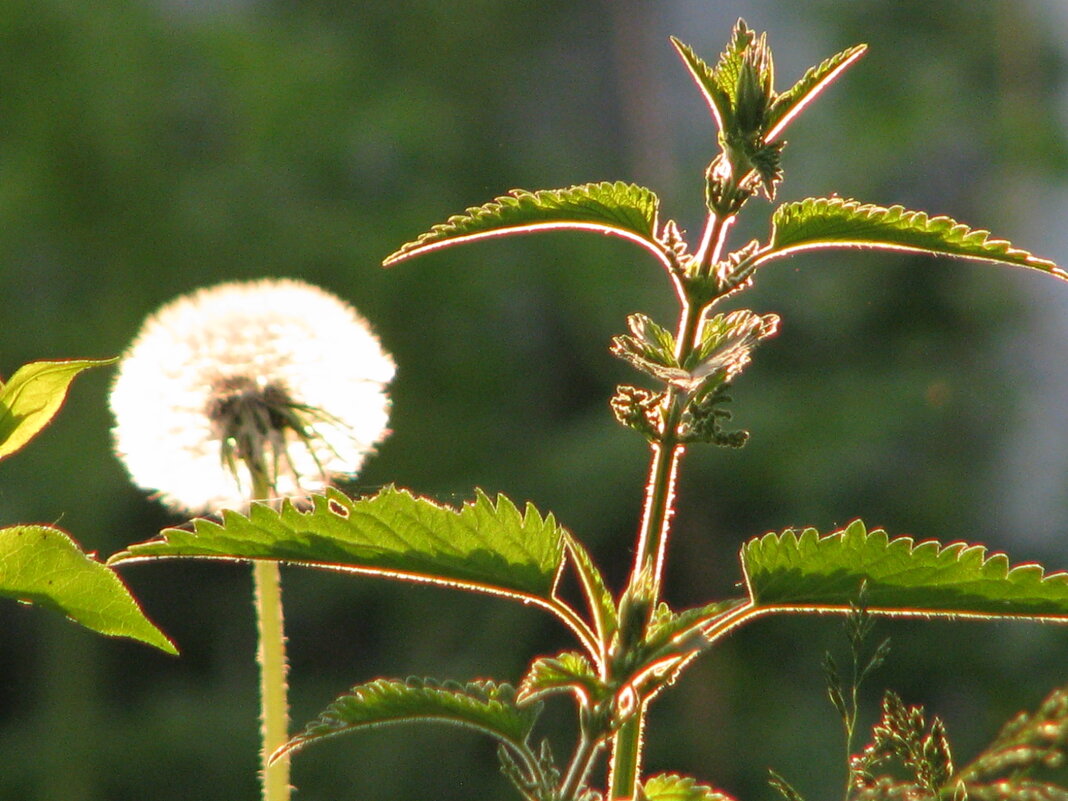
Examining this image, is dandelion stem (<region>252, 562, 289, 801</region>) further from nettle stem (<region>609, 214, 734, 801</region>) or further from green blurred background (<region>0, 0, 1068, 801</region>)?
green blurred background (<region>0, 0, 1068, 801</region>)

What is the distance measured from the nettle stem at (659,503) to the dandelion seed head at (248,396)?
0.92 feet

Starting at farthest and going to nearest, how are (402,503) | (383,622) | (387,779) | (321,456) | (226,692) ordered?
(383,622)
(226,692)
(387,779)
(321,456)
(402,503)

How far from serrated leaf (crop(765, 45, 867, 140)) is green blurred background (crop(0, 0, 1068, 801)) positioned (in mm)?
4090

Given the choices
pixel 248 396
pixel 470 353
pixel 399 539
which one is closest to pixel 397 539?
pixel 399 539

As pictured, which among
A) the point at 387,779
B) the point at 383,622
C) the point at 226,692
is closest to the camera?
the point at 387,779

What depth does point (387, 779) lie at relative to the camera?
4.38m

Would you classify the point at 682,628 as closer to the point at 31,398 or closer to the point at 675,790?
the point at 675,790

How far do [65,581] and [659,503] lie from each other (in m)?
0.14

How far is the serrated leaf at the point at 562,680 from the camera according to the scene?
11.3 inches

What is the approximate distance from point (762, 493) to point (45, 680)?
267 cm

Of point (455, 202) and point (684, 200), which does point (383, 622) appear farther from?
point (684, 200)

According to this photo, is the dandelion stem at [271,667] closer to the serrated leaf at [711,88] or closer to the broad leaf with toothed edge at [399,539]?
the broad leaf with toothed edge at [399,539]

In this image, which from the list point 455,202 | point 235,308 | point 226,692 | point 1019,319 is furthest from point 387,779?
point 235,308

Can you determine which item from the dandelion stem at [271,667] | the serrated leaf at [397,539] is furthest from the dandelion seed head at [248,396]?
the serrated leaf at [397,539]
